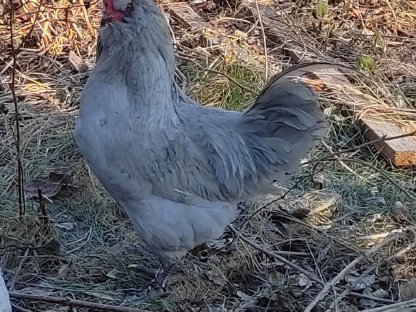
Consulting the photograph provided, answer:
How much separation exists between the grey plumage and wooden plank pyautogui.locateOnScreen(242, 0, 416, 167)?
0.46 meters

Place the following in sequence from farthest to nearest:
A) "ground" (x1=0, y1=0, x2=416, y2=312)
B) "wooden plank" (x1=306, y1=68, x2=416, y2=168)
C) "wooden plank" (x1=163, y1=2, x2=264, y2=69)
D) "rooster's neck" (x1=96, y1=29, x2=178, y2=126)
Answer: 1. "wooden plank" (x1=163, y1=2, x2=264, y2=69)
2. "wooden plank" (x1=306, y1=68, x2=416, y2=168)
3. "ground" (x1=0, y1=0, x2=416, y2=312)
4. "rooster's neck" (x1=96, y1=29, x2=178, y2=126)

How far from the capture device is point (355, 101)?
4.92 meters

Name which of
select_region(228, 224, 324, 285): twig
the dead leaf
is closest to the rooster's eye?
select_region(228, 224, 324, 285): twig

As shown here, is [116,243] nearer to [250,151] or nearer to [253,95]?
[250,151]

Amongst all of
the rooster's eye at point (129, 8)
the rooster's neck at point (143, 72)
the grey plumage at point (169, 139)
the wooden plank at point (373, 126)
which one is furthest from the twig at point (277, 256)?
the rooster's eye at point (129, 8)

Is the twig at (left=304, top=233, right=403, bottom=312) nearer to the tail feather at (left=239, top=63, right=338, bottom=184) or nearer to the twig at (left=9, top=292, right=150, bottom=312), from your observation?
the tail feather at (left=239, top=63, right=338, bottom=184)

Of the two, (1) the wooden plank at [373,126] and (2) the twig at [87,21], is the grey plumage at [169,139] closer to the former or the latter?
(1) the wooden plank at [373,126]

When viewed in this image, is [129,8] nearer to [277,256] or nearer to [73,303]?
[73,303]

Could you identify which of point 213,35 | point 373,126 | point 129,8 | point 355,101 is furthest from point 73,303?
point 213,35

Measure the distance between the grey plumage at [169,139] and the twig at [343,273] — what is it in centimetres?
49

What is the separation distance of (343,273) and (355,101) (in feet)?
5.24

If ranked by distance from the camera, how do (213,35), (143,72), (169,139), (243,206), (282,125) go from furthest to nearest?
(213,35) → (243,206) → (282,125) → (169,139) → (143,72)

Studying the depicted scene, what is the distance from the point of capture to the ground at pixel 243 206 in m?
3.61

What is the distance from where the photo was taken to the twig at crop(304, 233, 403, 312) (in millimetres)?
3391
